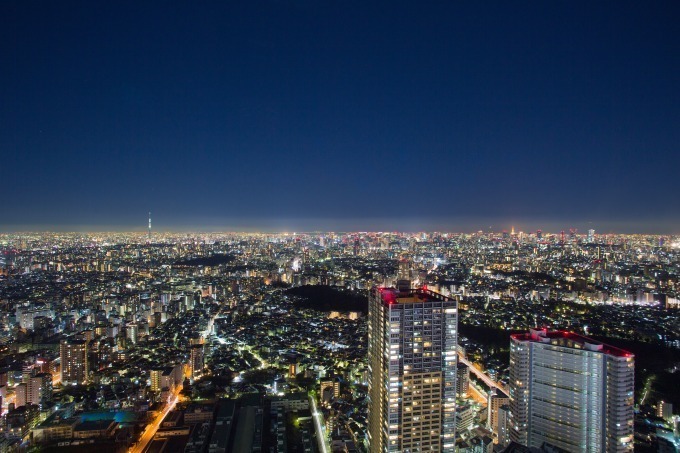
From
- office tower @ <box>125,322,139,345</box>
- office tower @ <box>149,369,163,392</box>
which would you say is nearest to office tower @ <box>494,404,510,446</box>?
office tower @ <box>149,369,163,392</box>

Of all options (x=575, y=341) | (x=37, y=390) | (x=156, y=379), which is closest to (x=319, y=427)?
(x=156, y=379)

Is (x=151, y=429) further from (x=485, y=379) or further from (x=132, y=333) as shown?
(x=485, y=379)

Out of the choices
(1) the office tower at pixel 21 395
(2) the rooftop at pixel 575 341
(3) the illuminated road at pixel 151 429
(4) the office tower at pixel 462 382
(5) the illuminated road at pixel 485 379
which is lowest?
(3) the illuminated road at pixel 151 429

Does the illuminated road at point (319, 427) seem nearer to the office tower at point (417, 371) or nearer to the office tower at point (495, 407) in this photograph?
the office tower at point (417, 371)

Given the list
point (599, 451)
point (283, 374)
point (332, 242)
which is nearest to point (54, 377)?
point (283, 374)

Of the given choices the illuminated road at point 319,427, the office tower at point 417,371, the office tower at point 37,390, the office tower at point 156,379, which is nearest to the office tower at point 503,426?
the office tower at point 417,371
